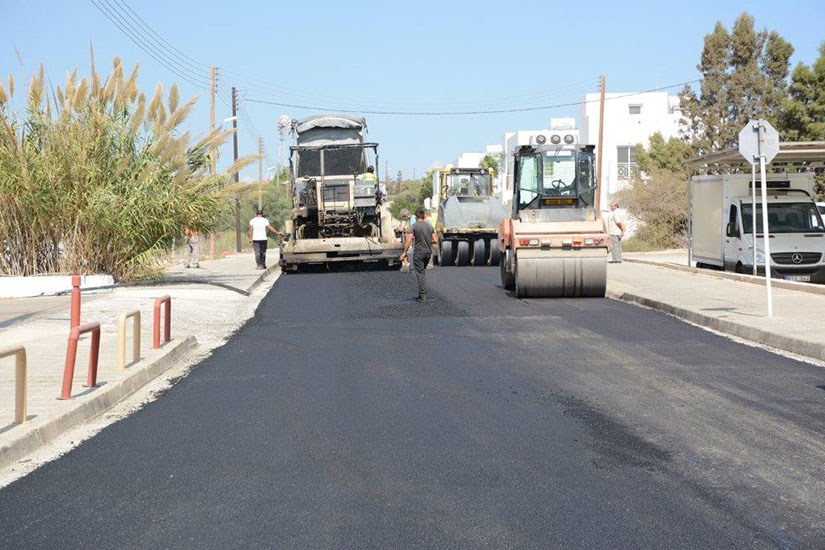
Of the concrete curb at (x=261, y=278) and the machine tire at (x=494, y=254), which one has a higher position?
the machine tire at (x=494, y=254)

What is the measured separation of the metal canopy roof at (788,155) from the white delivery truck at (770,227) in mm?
502

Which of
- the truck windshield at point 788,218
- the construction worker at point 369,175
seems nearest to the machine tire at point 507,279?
the truck windshield at point 788,218

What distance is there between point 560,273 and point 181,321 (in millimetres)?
7048

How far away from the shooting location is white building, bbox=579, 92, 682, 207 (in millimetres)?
72688

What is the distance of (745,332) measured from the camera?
1393 centimetres

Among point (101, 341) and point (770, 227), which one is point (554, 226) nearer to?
point (770, 227)

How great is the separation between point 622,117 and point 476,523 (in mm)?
75480

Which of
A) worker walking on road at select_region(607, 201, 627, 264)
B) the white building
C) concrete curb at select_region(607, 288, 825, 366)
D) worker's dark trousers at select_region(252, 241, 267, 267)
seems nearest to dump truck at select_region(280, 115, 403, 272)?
worker's dark trousers at select_region(252, 241, 267, 267)

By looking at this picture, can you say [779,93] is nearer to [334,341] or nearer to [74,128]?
[74,128]

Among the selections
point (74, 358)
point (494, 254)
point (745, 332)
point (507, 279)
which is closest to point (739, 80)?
point (494, 254)

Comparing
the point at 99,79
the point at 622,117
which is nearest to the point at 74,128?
the point at 99,79

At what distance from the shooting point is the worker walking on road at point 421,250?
64.9 ft

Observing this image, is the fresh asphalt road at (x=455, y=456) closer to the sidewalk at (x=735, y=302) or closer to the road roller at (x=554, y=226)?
the sidewalk at (x=735, y=302)

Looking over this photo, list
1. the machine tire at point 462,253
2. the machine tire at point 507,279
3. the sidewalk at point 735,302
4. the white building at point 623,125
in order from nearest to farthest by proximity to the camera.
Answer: the sidewalk at point 735,302, the machine tire at point 507,279, the machine tire at point 462,253, the white building at point 623,125
